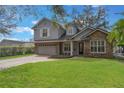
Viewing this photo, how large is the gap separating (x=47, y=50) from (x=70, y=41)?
1.62 meters

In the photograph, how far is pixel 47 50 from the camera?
16.1 metres

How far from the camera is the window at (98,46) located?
14492 mm

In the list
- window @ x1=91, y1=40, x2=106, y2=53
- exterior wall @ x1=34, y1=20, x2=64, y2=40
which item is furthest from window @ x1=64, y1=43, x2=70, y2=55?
window @ x1=91, y1=40, x2=106, y2=53

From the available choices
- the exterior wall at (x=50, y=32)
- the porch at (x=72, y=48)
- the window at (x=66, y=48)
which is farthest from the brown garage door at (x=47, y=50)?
the exterior wall at (x=50, y=32)

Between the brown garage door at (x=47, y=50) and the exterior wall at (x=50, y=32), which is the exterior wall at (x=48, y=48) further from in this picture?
the exterior wall at (x=50, y=32)

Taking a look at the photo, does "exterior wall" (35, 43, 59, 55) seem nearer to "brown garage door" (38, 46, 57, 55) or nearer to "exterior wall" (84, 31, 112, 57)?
"brown garage door" (38, 46, 57, 55)

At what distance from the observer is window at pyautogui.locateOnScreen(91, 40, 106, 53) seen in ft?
47.5

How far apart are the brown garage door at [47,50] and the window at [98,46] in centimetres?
267

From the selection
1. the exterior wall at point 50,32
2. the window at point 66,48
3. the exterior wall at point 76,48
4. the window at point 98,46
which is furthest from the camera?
the exterior wall at point 50,32

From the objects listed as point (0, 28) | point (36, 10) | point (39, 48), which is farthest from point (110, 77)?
point (39, 48)

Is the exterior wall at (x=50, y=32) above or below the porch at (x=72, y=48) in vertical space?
above

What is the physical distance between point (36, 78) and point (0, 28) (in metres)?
2.41
